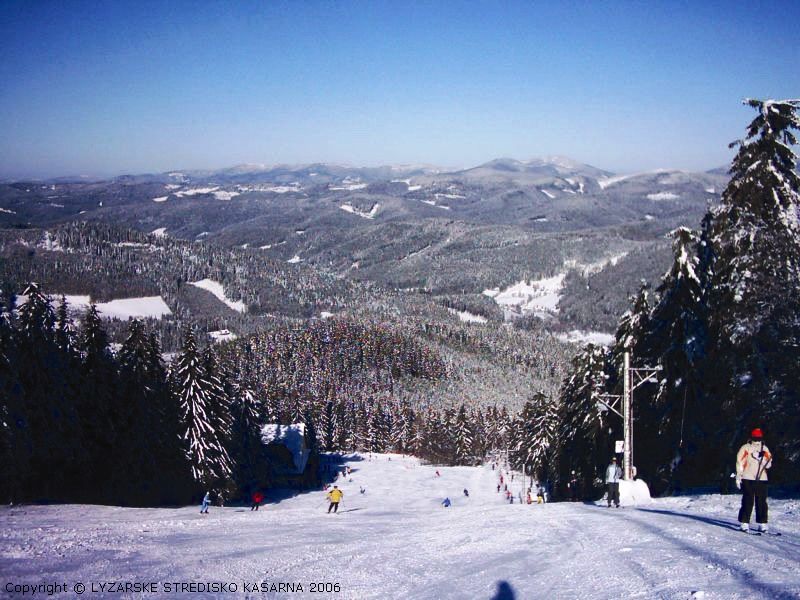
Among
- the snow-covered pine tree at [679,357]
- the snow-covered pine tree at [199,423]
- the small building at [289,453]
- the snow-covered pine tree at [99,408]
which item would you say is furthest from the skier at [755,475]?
the small building at [289,453]

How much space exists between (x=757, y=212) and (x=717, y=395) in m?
6.97

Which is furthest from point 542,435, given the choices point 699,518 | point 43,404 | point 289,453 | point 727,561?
point 727,561

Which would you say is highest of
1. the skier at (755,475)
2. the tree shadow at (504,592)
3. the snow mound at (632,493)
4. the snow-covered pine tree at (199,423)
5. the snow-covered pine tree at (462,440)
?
the skier at (755,475)

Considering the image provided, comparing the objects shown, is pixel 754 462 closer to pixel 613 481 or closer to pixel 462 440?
pixel 613 481

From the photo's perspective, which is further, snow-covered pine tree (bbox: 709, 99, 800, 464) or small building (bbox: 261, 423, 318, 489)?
small building (bbox: 261, 423, 318, 489)

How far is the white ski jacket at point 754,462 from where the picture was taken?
1008 cm

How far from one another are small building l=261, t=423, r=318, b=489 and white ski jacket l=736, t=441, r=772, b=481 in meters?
46.0

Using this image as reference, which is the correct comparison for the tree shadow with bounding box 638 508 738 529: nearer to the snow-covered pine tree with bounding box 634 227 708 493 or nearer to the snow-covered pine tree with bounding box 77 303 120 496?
the snow-covered pine tree with bounding box 634 227 708 493

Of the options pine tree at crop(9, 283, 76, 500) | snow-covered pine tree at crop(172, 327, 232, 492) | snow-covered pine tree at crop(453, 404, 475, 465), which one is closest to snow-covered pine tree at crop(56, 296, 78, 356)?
pine tree at crop(9, 283, 76, 500)

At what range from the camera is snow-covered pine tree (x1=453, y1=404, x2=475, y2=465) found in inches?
3172

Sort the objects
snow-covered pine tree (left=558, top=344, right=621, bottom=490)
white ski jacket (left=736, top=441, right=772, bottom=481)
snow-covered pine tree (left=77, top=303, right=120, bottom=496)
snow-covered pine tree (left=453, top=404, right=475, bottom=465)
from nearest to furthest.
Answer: white ski jacket (left=736, top=441, right=772, bottom=481)
snow-covered pine tree (left=77, top=303, right=120, bottom=496)
snow-covered pine tree (left=558, top=344, right=621, bottom=490)
snow-covered pine tree (left=453, top=404, right=475, bottom=465)

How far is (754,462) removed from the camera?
Result: 10188 mm

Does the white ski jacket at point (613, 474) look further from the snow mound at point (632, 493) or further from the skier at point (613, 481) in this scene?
the snow mound at point (632, 493)

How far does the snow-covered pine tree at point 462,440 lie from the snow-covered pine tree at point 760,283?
61629mm
